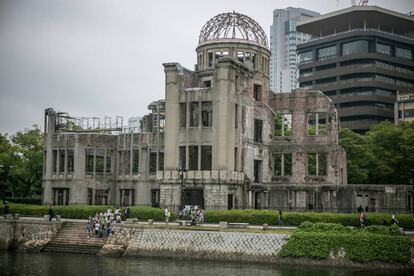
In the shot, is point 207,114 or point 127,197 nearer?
point 207,114

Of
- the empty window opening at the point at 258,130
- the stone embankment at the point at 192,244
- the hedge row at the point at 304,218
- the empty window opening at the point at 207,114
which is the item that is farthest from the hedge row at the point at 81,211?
the empty window opening at the point at 258,130

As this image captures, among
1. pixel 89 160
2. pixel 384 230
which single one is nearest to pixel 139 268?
pixel 384 230

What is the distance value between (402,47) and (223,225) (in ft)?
305

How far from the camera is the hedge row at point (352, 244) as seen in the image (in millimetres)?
36156

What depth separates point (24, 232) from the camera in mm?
46625

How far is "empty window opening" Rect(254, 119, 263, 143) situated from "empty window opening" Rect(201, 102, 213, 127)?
6.45m

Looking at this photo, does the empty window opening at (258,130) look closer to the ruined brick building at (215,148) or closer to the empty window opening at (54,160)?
the ruined brick building at (215,148)

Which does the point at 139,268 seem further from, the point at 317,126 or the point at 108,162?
the point at 317,126

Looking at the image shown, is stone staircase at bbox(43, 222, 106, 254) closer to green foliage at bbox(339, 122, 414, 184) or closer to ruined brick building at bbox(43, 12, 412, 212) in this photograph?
ruined brick building at bbox(43, 12, 412, 212)

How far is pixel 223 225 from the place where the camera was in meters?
41.6

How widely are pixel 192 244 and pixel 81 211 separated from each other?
520 inches

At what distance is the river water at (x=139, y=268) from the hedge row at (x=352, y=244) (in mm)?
1255

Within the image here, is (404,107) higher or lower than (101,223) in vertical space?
higher

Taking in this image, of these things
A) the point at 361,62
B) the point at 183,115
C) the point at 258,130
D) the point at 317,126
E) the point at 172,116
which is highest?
the point at 361,62
